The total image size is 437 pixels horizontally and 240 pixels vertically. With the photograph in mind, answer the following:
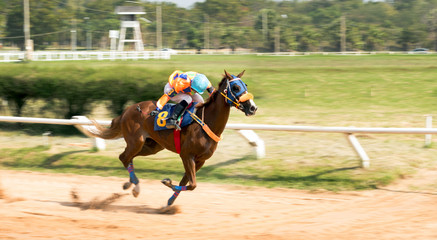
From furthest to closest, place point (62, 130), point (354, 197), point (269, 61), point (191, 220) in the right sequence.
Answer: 1. point (269, 61)
2. point (62, 130)
3. point (354, 197)
4. point (191, 220)

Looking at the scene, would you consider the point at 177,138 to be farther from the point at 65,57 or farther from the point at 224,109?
the point at 65,57

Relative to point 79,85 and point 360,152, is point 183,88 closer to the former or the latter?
point 360,152

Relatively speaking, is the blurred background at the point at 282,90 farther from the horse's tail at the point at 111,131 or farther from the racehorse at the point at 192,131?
the racehorse at the point at 192,131

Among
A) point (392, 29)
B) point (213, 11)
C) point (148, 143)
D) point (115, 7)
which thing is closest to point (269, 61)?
point (392, 29)

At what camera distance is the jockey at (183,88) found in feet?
18.9

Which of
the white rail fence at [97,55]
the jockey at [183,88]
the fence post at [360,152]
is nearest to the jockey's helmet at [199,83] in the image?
the jockey at [183,88]

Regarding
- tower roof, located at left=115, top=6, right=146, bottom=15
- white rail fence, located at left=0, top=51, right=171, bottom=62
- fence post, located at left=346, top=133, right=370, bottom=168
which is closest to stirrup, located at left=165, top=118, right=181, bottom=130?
fence post, located at left=346, top=133, right=370, bottom=168

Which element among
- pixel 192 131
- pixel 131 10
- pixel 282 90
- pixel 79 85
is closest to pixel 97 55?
pixel 131 10

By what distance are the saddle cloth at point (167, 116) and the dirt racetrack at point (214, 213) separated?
3.13ft

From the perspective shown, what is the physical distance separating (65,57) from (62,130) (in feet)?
69.9

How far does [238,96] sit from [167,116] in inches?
41.7

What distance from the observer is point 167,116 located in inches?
239

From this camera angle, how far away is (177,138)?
601cm

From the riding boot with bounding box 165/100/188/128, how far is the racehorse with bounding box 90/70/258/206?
0.14 metres
